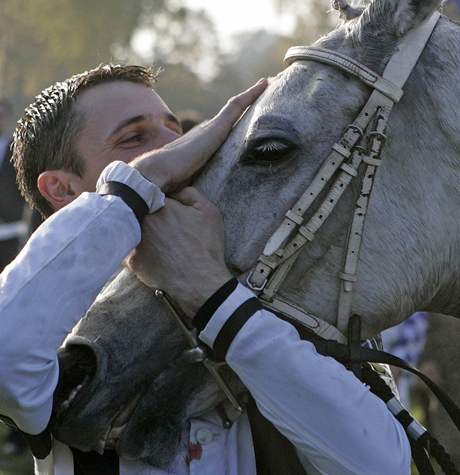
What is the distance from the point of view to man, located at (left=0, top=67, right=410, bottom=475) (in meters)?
2.54

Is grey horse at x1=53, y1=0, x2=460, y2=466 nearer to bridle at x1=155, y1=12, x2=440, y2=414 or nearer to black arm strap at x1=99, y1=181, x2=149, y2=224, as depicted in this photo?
bridle at x1=155, y1=12, x2=440, y2=414

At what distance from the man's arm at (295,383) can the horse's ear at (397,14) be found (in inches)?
34.3

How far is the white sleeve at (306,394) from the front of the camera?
254 centimetres

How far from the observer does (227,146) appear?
9.55ft

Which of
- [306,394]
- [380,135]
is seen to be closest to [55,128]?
[380,135]

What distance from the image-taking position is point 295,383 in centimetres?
257

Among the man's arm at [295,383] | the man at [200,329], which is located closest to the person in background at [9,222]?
the man at [200,329]

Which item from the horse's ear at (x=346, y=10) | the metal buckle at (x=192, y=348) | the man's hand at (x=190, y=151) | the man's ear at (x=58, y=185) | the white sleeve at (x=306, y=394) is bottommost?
the man's ear at (x=58, y=185)

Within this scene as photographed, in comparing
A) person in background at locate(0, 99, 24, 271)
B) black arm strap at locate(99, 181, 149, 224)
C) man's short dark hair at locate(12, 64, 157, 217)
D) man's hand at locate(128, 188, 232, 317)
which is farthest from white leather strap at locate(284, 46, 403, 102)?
person in background at locate(0, 99, 24, 271)

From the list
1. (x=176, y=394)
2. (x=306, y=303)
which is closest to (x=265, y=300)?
(x=306, y=303)

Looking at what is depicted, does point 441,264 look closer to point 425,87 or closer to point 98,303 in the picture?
point 425,87

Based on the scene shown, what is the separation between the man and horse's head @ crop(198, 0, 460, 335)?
0.13m

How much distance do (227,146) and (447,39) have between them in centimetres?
73

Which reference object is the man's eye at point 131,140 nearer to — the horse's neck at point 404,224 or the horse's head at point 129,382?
the horse's head at point 129,382
